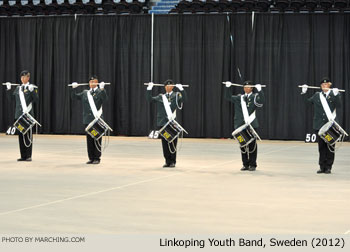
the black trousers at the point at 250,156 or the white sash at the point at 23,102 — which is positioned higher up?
the white sash at the point at 23,102

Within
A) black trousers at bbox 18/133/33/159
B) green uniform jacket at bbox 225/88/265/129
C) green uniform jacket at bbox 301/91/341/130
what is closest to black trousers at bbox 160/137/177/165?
green uniform jacket at bbox 225/88/265/129

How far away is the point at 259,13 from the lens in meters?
19.4

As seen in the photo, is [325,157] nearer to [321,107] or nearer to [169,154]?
[321,107]

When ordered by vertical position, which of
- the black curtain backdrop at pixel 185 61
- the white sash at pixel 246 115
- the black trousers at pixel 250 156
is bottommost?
the black trousers at pixel 250 156

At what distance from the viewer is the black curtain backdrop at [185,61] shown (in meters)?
19.1

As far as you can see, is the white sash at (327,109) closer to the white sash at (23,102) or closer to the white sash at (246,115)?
the white sash at (246,115)

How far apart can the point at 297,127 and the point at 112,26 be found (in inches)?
227

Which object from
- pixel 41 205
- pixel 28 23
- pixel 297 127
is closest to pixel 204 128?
pixel 297 127

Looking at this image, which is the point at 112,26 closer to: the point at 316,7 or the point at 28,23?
the point at 28,23

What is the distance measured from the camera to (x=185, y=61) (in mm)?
20156

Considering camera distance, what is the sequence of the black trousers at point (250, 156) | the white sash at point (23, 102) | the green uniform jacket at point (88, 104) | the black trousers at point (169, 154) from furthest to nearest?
the white sash at point (23, 102) → the green uniform jacket at point (88, 104) → the black trousers at point (169, 154) → the black trousers at point (250, 156)

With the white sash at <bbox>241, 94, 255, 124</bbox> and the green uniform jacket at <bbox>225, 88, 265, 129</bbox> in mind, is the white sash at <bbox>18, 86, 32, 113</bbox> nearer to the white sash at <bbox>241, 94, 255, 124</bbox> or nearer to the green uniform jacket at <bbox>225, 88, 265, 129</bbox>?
the green uniform jacket at <bbox>225, 88, 265, 129</bbox>

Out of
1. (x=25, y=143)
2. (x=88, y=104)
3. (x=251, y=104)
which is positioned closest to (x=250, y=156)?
(x=251, y=104)

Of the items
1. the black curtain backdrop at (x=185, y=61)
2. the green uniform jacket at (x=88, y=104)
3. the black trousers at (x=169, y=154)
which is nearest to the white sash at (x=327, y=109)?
the black trousers at (x=169, y=154)
